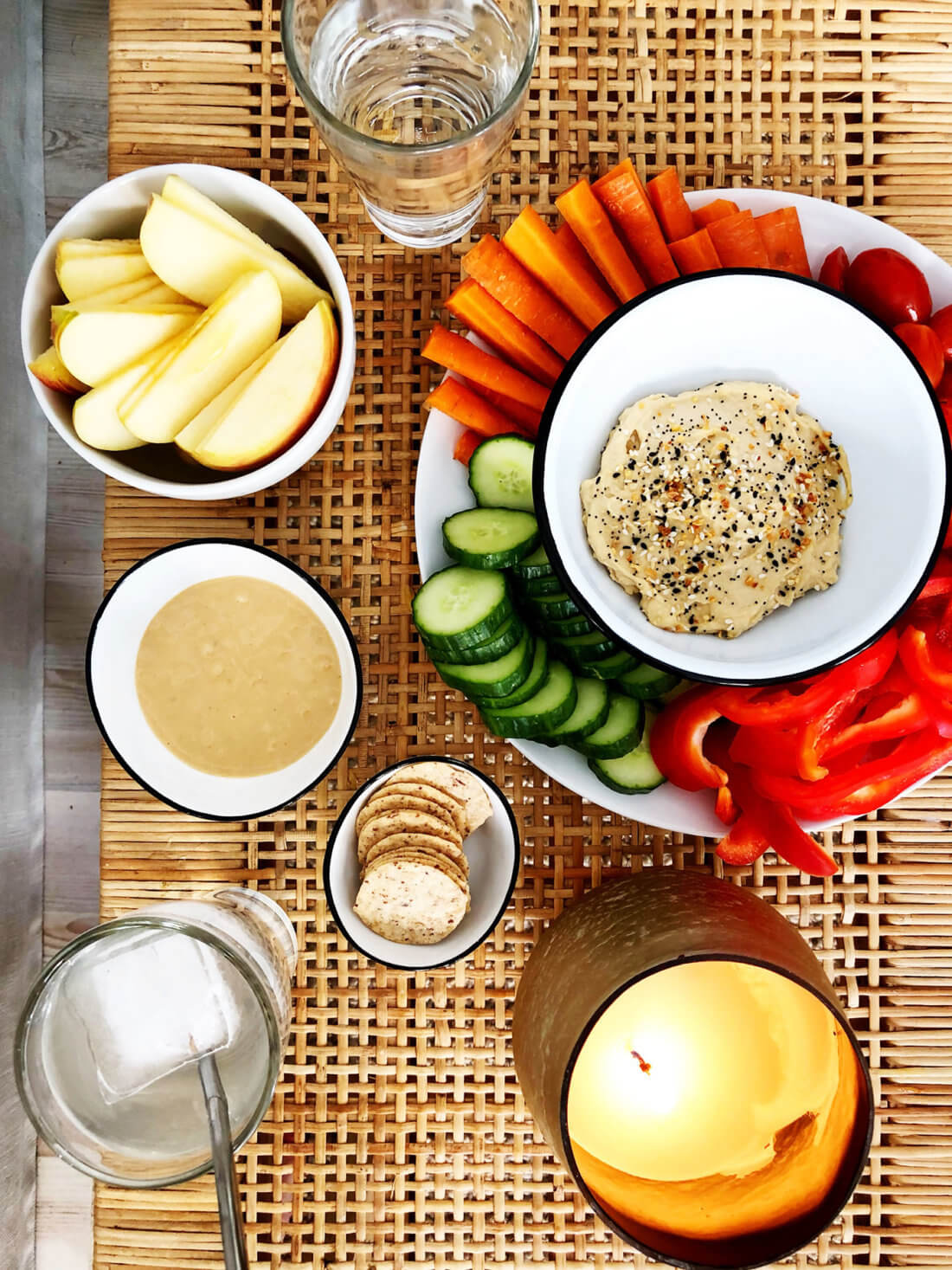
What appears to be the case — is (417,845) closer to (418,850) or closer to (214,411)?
(418,850)

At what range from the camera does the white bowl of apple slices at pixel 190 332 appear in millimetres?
1094

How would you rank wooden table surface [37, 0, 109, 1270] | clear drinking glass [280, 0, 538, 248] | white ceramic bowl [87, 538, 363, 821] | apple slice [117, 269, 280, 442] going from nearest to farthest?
1. clear drinking glass [280, 0, 538, 248]
2. apple slice [117, 269, 280, 442]
3. white ceramic bowl [87, 538, 363, 821]
4. wooden table surface [37, 0, 109, 1270]

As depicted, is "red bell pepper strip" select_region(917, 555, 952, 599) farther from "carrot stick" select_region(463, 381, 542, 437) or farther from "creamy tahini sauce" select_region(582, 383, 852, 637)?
"carrot stick" select_region(463, 381, 542, 437)

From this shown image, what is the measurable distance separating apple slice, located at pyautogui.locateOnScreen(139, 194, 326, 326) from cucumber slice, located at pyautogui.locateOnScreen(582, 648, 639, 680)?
525 millimetres

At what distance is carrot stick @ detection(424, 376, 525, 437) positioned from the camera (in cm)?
118

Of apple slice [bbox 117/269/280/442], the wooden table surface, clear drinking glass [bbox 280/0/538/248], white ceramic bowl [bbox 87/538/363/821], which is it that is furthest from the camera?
the wooden table surface

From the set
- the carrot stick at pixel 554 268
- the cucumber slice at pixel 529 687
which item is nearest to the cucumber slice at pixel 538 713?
the cucumber slice at pixel 529 687

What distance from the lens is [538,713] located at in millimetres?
1127

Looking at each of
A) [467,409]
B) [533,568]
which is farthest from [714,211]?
[533,568]

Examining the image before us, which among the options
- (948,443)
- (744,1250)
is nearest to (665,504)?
(948,443)

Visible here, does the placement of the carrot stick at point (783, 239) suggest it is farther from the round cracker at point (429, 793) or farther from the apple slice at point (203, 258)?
the round cracker at point (429, 793)

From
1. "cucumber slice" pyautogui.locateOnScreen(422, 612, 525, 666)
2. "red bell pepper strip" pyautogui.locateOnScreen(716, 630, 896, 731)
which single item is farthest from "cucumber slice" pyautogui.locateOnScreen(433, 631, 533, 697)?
"red bell pepper strip" pyautogui.locateOnScreen(716, 630, 896, 731)

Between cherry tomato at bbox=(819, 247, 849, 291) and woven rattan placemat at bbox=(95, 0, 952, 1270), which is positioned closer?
cherry tomato at bbox=(819, 247, 849, 291)

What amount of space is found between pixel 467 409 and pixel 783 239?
0.42m
